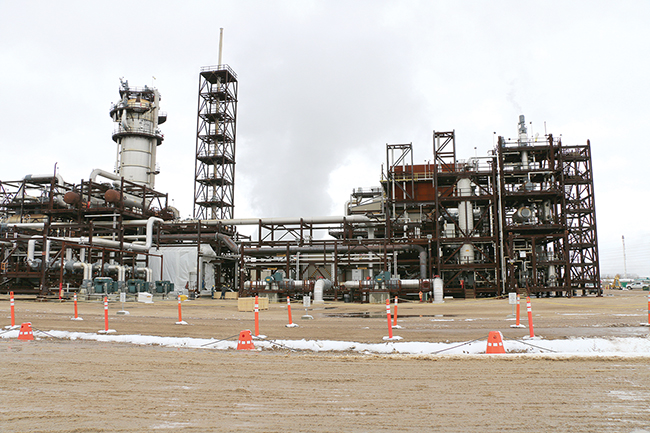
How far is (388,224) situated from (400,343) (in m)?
35.2

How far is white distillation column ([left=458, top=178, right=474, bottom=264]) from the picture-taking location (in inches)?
1720

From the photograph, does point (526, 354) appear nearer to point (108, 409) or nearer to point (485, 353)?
point (485, 353)

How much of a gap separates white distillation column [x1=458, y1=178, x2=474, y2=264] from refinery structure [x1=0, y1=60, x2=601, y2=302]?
102 millimetres

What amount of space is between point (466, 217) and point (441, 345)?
118 feet

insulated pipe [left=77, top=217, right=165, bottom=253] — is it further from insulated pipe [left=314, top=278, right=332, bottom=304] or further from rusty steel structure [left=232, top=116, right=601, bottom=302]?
insulated pipe [left=314, top=278, right=332, bottom=304]

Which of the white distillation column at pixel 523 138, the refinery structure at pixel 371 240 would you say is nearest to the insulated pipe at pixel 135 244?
the refinery structure at pixel 371 240

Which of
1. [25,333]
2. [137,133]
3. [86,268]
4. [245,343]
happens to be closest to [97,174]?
[137,133]

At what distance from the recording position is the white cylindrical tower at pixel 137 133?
66062 millimetres

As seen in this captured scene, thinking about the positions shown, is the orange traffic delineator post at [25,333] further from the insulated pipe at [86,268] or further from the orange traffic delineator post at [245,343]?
the insulated pipe at [86,268]

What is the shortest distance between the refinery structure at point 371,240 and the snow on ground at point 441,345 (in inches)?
899

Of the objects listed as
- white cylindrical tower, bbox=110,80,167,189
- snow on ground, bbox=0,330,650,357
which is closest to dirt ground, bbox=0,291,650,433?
snow on ground, bbox=0,330,650,357

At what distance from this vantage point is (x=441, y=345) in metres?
10.9

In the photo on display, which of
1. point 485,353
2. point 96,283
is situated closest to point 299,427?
point 485,353

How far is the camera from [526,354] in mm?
9461
